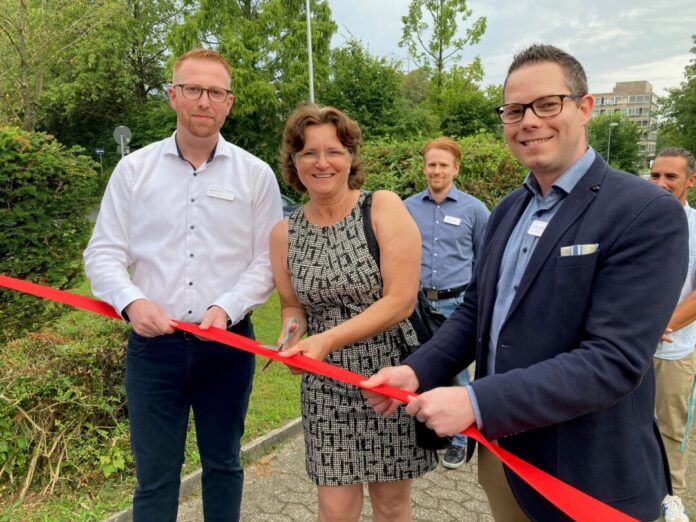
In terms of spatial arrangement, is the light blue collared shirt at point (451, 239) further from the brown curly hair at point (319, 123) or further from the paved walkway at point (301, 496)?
the brown curly hair at point (319, 123)

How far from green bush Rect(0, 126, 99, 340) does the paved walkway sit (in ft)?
6.84

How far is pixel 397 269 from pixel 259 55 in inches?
996

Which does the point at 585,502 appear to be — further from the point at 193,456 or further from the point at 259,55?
the point at 259,55

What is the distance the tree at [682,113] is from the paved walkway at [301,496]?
107 ft

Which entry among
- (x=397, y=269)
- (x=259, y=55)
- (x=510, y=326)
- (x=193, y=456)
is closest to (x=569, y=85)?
(x=510, y=326)

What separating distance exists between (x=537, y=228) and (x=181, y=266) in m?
1.58

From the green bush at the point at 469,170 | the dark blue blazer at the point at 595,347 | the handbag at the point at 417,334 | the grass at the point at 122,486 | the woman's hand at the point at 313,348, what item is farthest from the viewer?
the green bush at the point at 469,170

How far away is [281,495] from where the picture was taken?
11.9 feet

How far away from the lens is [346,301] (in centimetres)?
222

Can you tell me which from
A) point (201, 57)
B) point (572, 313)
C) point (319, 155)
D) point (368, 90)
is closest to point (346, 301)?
point (319, 155)

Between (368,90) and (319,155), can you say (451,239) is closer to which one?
(319,155)

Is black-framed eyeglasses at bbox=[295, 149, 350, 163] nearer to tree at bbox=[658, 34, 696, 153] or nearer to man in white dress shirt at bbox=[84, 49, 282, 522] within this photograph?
man in white dress shirt at bbox=[84, 49, 282, 522]

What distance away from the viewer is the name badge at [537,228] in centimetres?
157

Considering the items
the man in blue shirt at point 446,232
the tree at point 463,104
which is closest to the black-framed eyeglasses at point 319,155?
the man in blue shirt at point 446,232
